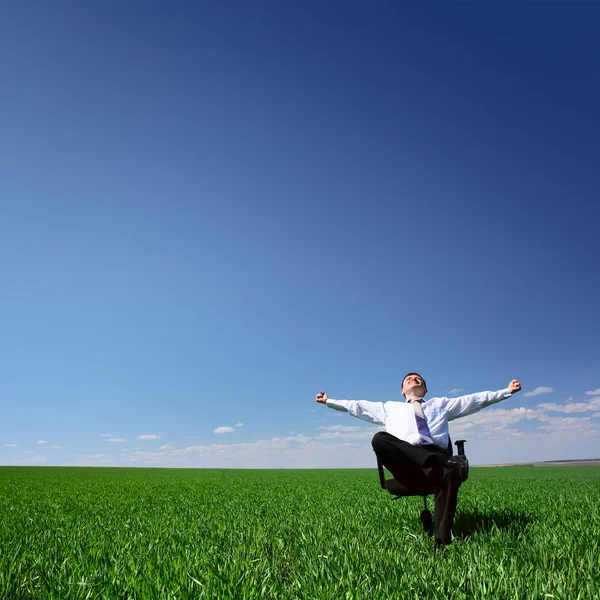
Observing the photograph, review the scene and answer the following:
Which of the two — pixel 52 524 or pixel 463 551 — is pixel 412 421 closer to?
pixel 463 551

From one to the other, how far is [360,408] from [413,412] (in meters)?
0.86

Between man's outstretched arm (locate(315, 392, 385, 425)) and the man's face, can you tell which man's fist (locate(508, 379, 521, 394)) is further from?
man's outstretched arm (locate(315, 392, 385, 425))

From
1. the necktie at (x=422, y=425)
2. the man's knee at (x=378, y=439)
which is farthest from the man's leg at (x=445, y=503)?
the man's knee at (x=378, y=439)

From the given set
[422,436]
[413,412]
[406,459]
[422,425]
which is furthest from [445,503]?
[413,412]

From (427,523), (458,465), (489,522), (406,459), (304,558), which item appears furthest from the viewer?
(489,522)

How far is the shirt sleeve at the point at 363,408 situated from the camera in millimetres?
6551

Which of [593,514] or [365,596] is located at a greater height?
[365,596]

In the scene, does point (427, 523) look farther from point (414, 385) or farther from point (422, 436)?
point (414, 385)

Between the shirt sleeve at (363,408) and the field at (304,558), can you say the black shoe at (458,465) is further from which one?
→ the shirt sleeve at (363,408)

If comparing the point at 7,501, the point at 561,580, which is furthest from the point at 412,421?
the point at 7,501

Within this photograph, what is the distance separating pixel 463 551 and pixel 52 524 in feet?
22.9

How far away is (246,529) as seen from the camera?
271 inches

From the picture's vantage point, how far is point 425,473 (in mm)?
5547

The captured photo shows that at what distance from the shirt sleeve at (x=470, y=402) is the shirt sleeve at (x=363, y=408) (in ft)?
2.93
